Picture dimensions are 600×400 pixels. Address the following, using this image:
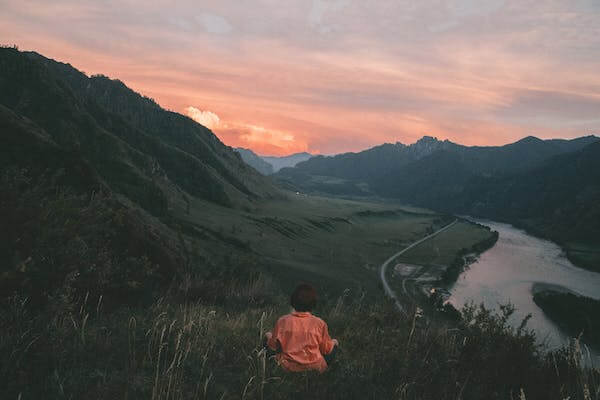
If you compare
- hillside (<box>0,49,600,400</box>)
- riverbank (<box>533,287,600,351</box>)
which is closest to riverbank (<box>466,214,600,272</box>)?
riverbank (<box>533,287,600,351</box>)

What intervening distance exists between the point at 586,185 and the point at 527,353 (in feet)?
775

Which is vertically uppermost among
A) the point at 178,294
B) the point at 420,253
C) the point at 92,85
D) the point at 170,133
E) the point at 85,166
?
the point at 92,85

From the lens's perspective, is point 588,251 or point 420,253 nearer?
point 420,253

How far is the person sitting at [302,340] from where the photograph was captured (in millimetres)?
5570

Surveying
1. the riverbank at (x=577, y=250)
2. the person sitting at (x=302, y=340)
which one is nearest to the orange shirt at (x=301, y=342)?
the person sitting at (x=302, y=340)

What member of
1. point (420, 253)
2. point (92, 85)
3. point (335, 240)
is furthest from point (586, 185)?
point (92, 85)

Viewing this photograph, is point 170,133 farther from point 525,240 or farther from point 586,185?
point 586,185

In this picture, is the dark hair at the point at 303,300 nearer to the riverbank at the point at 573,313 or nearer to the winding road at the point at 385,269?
the winding road at the point at 385,269

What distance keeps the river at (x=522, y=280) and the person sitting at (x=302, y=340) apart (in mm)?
44391

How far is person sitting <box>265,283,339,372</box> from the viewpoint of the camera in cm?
557

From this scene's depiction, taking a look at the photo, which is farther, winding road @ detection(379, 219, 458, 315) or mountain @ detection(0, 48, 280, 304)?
winding road @ detection(379, 219, 458, 315)

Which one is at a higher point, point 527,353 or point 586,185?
point 586,185

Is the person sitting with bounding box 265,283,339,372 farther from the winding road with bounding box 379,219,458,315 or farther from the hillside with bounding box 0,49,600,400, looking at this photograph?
the winding road with bounding box 379,219,458,315

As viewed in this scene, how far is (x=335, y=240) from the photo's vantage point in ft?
316
